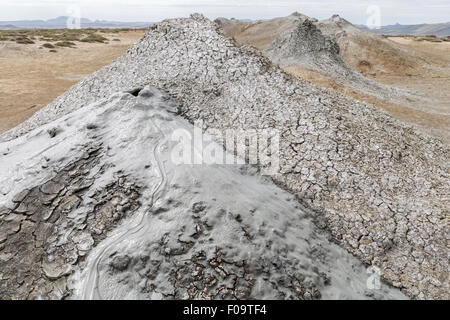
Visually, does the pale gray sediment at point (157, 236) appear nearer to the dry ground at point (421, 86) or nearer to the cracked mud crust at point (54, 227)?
the cracked mud crust at point (54, 227)

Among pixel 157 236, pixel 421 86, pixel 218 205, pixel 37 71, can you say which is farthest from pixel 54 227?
pixel 37 71

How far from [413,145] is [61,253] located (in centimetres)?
557

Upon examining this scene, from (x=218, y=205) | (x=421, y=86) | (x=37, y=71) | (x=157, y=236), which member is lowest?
(x=157, y=236)

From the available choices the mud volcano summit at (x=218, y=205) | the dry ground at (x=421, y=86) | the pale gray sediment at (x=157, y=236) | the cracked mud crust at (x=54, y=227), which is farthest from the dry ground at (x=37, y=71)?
the dry ground at (x=421, y=86)

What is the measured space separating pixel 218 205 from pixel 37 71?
17.6 m

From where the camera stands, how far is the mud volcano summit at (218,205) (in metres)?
2.64

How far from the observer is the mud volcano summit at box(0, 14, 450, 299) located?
2.64m

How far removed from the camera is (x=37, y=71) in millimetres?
16250

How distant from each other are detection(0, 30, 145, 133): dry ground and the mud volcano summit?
6979 mm

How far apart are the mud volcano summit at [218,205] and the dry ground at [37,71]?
698 cm

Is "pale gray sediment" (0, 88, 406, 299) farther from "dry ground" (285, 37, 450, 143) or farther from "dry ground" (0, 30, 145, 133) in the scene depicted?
"dry ground" (285, 37, 450, 143)

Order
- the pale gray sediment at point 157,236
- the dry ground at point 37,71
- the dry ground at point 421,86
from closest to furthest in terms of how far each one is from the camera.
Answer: the pale gray sediment at point 157,236
the dry ground at point 421,86
the dry ground at point 37,71

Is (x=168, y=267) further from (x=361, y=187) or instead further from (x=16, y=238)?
(x=361, y=187)

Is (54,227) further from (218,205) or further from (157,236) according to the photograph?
(218,205)
